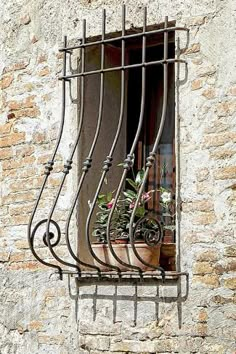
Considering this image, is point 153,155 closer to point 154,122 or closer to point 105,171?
point 105,171

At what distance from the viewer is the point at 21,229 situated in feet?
19.9

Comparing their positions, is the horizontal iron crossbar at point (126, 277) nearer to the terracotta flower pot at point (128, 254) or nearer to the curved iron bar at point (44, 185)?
the terracotta flower pot at point (128, 254)

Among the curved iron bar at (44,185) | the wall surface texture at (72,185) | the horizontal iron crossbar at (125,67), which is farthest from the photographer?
the curved iron bar at (44,185)

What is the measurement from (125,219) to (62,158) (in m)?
0.63

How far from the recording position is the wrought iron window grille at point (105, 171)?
Answer: 541 centimetres

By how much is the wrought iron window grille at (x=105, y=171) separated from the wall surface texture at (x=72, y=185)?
77 mm

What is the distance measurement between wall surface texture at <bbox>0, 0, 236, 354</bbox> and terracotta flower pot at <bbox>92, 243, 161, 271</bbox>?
0.14 m

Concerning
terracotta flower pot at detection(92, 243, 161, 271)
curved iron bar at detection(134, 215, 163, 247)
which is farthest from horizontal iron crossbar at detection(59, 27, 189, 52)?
terracotta flower pot at detection(92, 243, 161, 271)

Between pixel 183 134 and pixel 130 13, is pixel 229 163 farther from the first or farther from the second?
pixel 130 13

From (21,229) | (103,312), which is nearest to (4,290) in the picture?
(21,229)

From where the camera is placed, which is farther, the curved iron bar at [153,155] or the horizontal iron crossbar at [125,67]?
the horizontal iron crossbar at [125,67]

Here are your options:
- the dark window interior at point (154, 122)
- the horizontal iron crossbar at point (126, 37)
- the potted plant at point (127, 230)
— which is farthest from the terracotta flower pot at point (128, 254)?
the horizontal iron crossbar at point (126, 37)

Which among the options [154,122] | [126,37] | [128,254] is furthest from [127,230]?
[126,37]

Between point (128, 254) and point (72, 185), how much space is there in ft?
2.13
